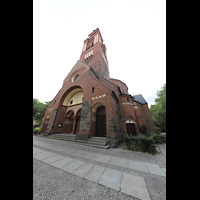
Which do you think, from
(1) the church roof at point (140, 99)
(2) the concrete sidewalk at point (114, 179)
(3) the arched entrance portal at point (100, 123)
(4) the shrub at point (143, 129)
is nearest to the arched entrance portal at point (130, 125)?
(4) the shrub at point (143, 129)

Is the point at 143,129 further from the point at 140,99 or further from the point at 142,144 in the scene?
the point at 140,99

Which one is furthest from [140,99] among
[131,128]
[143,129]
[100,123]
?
[100,123]

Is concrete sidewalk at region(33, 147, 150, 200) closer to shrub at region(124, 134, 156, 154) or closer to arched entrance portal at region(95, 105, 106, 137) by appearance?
shrub at region(124, 134, 156, 154)

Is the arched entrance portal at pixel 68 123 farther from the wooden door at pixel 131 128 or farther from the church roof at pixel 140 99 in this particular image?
the church roof at pixel 140 99

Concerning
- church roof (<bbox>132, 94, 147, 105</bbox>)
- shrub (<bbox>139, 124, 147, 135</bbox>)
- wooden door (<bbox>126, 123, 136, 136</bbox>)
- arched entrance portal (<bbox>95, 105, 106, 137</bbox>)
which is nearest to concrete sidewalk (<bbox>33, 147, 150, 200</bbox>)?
arched entrance portal (<bbox>95, 105, 106, 137</bbox>)

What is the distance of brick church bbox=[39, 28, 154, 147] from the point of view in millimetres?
7944

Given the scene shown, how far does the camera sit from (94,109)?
9273 mm

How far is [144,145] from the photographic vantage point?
17.0 ft

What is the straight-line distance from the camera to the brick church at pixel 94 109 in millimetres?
7944
